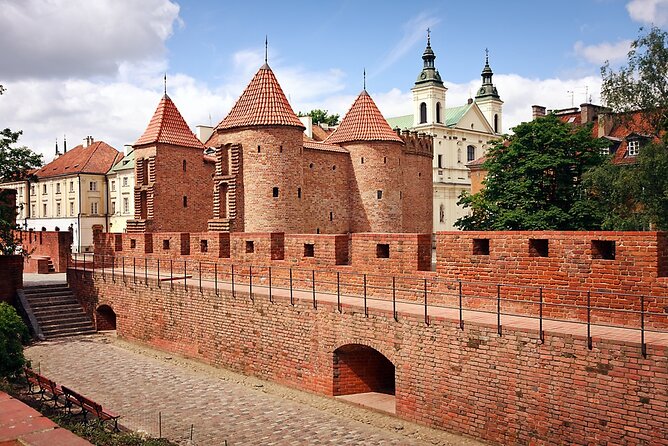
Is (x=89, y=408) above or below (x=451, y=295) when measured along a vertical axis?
below

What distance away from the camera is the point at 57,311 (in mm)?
20969

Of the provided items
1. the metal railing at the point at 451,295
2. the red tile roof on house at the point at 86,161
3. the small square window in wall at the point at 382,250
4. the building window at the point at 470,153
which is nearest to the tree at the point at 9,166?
the metal railing at the point at 451,295

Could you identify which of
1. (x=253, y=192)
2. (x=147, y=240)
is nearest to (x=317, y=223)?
(x=253, y=192)

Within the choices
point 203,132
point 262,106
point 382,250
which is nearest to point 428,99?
point 203,132

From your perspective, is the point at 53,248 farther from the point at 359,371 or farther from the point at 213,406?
the point at 359,371

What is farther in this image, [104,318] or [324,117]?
[324,117]

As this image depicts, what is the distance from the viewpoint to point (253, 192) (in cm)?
2277

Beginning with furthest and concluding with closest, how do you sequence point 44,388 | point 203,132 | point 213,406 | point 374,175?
point 203,132, point 374,175, point 213,406, point 44,388

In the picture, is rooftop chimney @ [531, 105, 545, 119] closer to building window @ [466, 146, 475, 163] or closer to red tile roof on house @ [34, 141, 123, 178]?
building window @ [466, 146, 475, 163]

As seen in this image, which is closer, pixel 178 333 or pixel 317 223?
pixel 178 333

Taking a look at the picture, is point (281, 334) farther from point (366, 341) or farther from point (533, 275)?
point (533, 275)

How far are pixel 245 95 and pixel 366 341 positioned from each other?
14.2 m

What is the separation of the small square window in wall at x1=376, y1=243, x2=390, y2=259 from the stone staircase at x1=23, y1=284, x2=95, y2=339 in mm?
10771

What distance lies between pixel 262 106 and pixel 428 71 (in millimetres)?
39283
